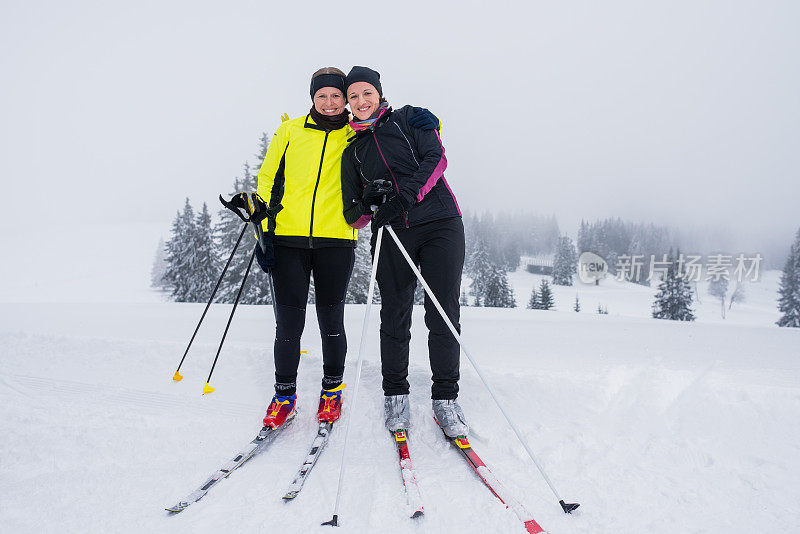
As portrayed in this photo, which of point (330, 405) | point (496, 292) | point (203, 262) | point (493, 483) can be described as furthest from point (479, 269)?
point (493, 483)

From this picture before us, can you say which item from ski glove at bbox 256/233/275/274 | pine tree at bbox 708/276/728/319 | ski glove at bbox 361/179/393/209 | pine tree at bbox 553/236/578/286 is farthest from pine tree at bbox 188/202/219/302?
pine tree at bbox 708/276/728/319

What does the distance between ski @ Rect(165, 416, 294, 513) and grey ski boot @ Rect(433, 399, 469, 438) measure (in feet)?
3.94

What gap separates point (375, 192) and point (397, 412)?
168 cm

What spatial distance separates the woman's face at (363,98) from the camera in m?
3.00

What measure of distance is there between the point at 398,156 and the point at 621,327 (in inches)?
186

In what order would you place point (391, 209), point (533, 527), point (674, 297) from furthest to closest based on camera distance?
point (674, 297), point (391, 209), point (533, 527)

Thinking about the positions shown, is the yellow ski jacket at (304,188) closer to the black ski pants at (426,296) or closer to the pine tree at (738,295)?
the black ski pants at (426,296)

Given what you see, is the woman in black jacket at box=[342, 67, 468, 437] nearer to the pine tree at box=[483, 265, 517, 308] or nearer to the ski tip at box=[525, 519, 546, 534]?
the ski tip at box=[525, 519, 546, 534]

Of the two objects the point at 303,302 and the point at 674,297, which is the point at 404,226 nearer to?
the point at 303,302

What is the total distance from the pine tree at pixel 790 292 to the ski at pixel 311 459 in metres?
53.8

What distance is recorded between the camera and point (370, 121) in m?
2.98

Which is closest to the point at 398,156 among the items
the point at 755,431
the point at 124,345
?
the point at 755,431

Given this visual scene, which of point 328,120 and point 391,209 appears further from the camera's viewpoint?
point 328,120

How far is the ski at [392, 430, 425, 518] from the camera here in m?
2.12
